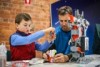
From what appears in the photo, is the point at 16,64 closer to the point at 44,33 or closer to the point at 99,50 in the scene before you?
the point at 44,33

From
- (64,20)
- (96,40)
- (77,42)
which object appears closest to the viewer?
(77,42)

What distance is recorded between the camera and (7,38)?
256cm

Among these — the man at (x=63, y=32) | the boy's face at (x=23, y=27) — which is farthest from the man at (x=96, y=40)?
the boy's face at (x=23, y=27)

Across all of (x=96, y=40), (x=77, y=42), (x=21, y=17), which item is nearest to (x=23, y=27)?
(x=21, y=17)

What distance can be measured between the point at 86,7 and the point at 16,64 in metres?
1.40

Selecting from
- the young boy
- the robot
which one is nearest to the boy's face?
the young boy

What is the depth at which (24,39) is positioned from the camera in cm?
254

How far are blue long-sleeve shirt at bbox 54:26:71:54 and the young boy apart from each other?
0.11 m

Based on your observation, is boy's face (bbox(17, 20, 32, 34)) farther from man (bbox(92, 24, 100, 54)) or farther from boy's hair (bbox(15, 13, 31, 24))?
man (bbox(92, 24, 100, 54))

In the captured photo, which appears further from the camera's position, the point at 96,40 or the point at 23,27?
the point at 96,40

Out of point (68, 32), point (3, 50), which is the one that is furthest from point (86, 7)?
point (3, 50)

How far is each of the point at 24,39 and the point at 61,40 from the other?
49cm

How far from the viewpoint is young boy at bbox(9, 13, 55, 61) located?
2549mm

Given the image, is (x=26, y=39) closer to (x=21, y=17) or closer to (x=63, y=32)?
(x=21, y=17)
